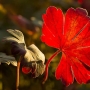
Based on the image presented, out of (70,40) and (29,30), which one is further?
(29,30)

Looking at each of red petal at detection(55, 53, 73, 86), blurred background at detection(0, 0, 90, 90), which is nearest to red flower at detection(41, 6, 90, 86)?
red petal at detection(55, 53, 73, 86)

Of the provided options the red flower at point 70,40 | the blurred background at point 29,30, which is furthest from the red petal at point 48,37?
the blurred background at point 29,30

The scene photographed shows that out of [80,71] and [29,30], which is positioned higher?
[29,30]

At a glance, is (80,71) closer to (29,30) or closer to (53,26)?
(53,26)

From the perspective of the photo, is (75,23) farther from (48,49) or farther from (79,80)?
(48,49)

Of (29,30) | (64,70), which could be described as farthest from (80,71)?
(29,30)

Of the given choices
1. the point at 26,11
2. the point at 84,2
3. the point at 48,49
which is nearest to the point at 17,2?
the point at 26,11

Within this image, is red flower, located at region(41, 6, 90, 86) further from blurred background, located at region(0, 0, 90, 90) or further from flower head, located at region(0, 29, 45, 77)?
blurred background, located at region(0, 0, 90, 90)
